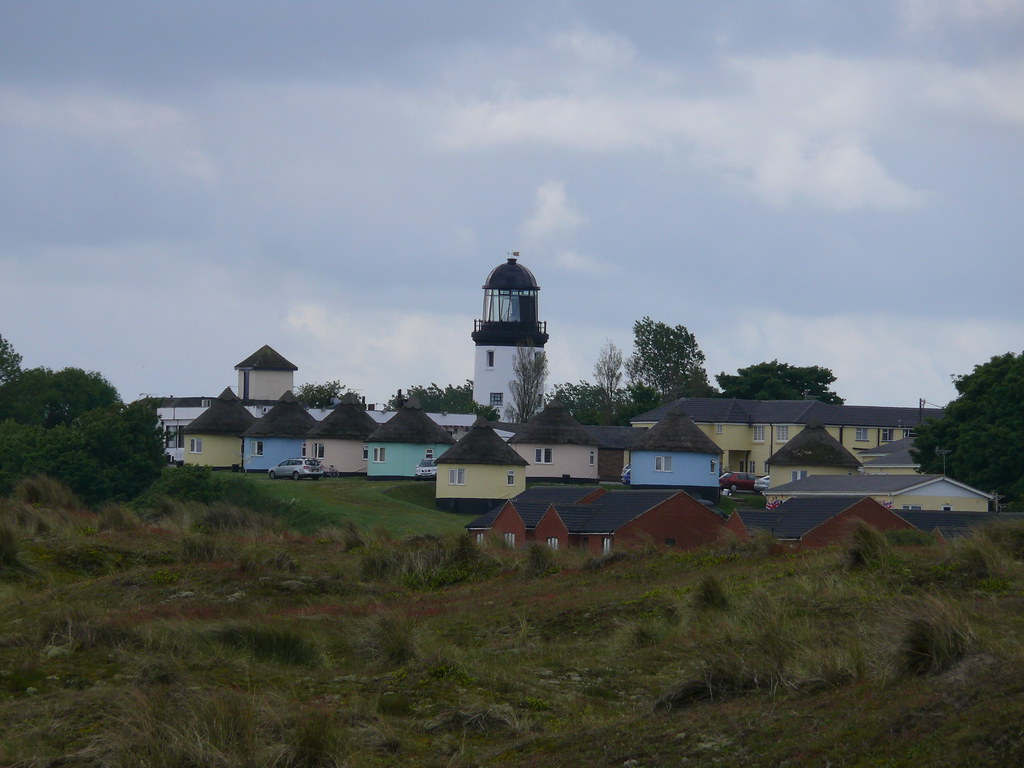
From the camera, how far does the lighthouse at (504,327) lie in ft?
357

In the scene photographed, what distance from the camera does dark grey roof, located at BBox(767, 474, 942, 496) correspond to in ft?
194

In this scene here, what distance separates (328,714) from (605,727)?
251cm

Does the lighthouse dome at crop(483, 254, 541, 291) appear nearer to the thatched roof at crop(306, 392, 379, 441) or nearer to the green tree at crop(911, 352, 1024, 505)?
the thatched roof at crop(306, 392, 379, 441)

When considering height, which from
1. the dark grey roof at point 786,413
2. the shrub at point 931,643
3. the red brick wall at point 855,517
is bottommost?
the shrub at point 931,643

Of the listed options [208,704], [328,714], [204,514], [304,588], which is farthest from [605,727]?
[204,514]

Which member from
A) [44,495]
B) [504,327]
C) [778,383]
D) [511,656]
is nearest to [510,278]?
[504,327]

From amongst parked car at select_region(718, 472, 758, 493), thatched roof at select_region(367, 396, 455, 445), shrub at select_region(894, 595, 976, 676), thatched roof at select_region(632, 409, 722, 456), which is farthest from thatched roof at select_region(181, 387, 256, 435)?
shrub at select_region(894, 595, 976, 676)

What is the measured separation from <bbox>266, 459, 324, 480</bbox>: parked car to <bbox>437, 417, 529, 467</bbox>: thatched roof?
930cm

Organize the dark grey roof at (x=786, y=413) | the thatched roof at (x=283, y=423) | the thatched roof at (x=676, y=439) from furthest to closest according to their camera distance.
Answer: the dark grey roof at (x=786, y=413) < the thatched roof at (x=283, y=423) < the thatched roof at (x=676, y=439)

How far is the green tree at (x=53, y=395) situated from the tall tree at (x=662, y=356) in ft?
160

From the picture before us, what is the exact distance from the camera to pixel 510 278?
4281 inches

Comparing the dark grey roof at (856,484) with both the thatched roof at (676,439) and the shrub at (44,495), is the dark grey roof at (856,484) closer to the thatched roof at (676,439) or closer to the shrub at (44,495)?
the thatched roof at (676,439)

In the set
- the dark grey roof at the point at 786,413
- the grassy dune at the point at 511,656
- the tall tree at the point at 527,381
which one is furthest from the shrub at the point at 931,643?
the tall tree at the point at 527,381

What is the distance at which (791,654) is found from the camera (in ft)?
47.5
